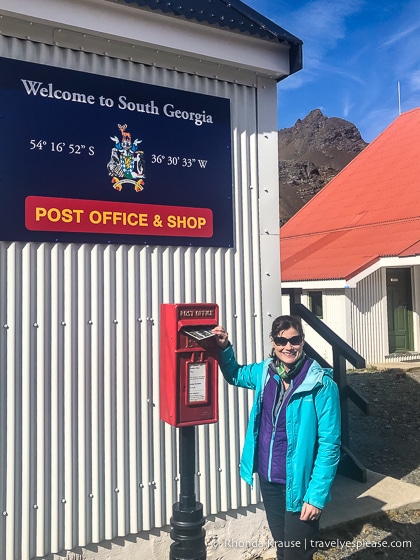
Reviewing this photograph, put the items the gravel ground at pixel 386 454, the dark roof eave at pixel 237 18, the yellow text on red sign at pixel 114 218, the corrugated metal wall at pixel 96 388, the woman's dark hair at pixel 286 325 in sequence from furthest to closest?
the gravel ground at pixel 386 454
the dark roof eave at pixel 237 18
the yellow text on red sign at pixel 114 218
the corrugated metal wall at pixel 96 388
the woman's dark hair at pixel 286 325

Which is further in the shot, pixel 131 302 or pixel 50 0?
pixel 131 302

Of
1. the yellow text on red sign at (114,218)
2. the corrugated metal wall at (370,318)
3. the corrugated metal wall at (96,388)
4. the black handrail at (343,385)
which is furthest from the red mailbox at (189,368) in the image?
the corrugated metal wall at (370,318)

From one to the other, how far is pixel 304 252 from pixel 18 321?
1586 centimetres

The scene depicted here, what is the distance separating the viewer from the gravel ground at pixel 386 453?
4801mm

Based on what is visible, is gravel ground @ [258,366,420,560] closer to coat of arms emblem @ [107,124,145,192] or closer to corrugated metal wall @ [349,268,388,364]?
corrugated metal wall @ [349,268,388,364]

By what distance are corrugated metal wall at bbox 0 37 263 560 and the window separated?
40.1ft

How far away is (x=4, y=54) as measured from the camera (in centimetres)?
388

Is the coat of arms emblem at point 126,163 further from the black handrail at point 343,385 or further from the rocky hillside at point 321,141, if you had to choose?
the rocky hillside at point 321,141

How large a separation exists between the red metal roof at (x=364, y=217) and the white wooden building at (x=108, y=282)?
1078 cm

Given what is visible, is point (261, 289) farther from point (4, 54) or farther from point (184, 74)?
point (4, 54)

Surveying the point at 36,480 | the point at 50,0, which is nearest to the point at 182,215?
the point at 50,0

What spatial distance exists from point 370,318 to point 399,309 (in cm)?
150

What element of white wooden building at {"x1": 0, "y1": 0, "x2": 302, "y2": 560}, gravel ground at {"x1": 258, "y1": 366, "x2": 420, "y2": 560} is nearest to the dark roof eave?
white wooden building at {"x1": 0, "y1": 0, "x2": 302, "y2": 560}

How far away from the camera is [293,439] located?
3.18 metres
